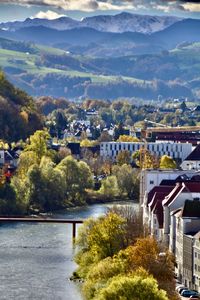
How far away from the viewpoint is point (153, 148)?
83.2m

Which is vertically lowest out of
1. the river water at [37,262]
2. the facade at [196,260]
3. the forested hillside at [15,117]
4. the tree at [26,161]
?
the river water at [37,262]

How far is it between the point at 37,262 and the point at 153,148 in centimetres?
4773

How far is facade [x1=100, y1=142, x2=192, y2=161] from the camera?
3140 inches

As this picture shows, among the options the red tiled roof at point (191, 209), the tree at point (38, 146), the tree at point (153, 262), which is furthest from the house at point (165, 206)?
the tree at point (38, 146)

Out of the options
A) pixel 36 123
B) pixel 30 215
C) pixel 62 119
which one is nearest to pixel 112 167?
pixel 36 123

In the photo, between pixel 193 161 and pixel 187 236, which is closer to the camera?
pixel 187 236

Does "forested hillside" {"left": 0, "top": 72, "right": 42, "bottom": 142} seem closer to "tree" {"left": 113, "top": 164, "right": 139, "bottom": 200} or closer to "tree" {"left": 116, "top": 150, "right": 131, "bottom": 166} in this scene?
"tree" {"left": 116, "top": 150, "right": 131, "bottom": 166}

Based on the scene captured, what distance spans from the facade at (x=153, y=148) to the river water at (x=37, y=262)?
33.0m

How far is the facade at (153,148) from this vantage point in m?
79.8

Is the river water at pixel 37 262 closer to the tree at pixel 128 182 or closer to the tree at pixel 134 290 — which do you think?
the tree at pixel 134 290

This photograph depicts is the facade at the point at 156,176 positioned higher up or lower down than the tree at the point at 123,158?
lower down

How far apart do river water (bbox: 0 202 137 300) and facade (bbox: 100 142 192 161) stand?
33.0m

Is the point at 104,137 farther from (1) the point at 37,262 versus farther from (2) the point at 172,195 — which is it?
(2) the point at 172,195

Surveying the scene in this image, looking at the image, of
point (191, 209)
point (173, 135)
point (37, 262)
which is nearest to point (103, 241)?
point (191, 209)
